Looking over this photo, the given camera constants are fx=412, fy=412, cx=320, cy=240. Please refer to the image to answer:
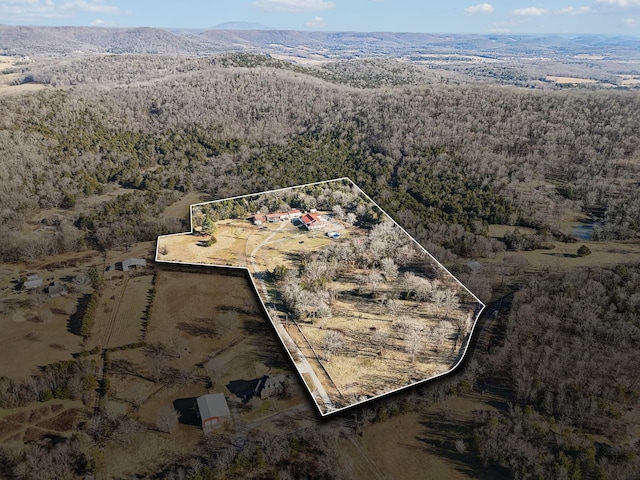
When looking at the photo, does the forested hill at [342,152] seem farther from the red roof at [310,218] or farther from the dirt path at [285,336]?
the dirt path at [285,336]

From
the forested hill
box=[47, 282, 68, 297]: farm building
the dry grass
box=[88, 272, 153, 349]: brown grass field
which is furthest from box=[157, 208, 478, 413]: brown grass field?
the dry grass

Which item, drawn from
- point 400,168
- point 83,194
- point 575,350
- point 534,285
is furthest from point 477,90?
point 83,194

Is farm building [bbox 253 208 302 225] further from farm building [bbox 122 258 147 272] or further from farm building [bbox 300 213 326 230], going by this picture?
farm building [bbox 122 258 147 272]

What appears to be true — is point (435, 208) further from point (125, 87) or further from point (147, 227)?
point (125, 87)

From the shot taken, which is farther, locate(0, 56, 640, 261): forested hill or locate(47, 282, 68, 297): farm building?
locate(0, 56, 640, 261): forested hill

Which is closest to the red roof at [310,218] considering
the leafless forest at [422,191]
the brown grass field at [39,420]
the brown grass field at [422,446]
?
the leafless forest at [422,191]

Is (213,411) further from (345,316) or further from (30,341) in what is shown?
(30,341)
